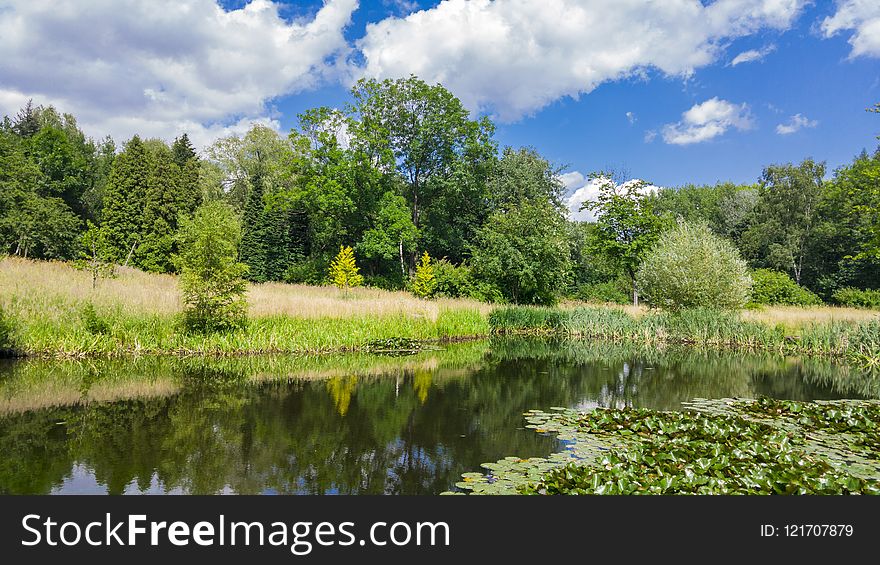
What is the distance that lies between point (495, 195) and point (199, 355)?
3235 cm

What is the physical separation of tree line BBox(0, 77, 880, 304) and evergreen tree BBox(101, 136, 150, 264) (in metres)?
0.10

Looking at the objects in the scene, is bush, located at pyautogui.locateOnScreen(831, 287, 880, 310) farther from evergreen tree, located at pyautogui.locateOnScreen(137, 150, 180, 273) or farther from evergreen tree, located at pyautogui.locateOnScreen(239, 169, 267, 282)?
evergreen tree, located at pyautogui.locateOnScreen(137, 150, 180, 273)

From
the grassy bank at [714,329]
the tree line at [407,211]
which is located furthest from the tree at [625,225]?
the grassy bank at [714,329]

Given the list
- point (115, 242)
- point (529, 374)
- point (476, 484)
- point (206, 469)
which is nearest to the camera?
point (476, 484)

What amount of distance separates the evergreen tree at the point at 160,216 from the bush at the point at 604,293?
106 feet

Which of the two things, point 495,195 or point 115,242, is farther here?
point 495,195

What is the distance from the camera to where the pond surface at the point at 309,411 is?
6.27 meters

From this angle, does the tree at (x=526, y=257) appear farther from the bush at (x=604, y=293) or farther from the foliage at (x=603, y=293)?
the bush at (x=604, y=293)

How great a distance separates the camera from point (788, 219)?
50.4m

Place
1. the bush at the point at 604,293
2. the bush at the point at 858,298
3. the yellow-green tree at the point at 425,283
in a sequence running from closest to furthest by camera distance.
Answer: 1. the yellow-green tree at the point at 425,283
2. the bush at the point at 858,298
3. the bush at the point at 604,293
